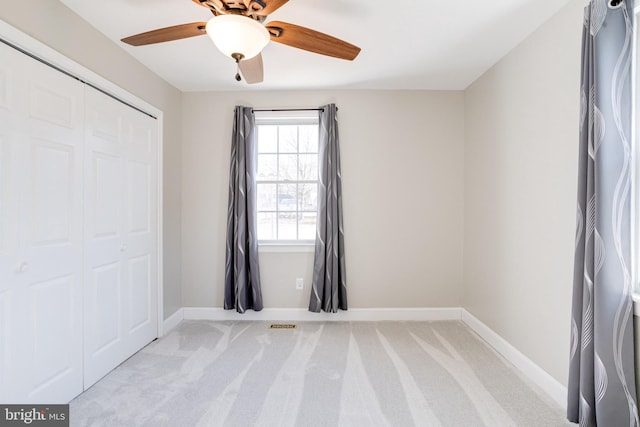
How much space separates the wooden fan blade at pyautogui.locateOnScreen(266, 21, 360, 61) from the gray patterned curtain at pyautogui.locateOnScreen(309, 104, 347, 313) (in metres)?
1.42

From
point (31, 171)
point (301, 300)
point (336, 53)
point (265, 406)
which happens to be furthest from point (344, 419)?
point (31, 171)

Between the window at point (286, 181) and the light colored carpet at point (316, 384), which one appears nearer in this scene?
the light colored carpet at point (316, 384)

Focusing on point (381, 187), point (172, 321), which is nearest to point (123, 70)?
point (172, 321)

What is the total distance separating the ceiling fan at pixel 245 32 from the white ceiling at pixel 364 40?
394mm

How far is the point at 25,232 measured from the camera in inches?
64.2

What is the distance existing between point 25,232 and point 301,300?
7.61ft

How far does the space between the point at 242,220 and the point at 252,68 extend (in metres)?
1.62

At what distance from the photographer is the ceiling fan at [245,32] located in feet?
4.46

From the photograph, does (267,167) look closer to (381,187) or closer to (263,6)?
(381,187)

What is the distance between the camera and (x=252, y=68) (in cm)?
194

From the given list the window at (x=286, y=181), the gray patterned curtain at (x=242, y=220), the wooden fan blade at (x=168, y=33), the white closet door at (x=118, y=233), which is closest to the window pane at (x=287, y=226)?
the window at (x=286, y=181)

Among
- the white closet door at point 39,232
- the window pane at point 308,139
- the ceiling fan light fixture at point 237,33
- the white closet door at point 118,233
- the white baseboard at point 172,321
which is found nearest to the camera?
the ceiling fan light fixture at point 237,33

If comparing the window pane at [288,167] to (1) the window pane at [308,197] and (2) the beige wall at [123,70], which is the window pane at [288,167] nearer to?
(1) the window pane at [308,197]

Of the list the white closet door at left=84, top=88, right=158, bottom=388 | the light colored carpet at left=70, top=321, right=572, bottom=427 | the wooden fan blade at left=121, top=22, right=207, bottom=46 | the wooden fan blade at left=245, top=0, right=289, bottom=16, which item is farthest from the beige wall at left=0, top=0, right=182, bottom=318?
the wooden fan blade at left=245, top=0, right=289, bottom=16
